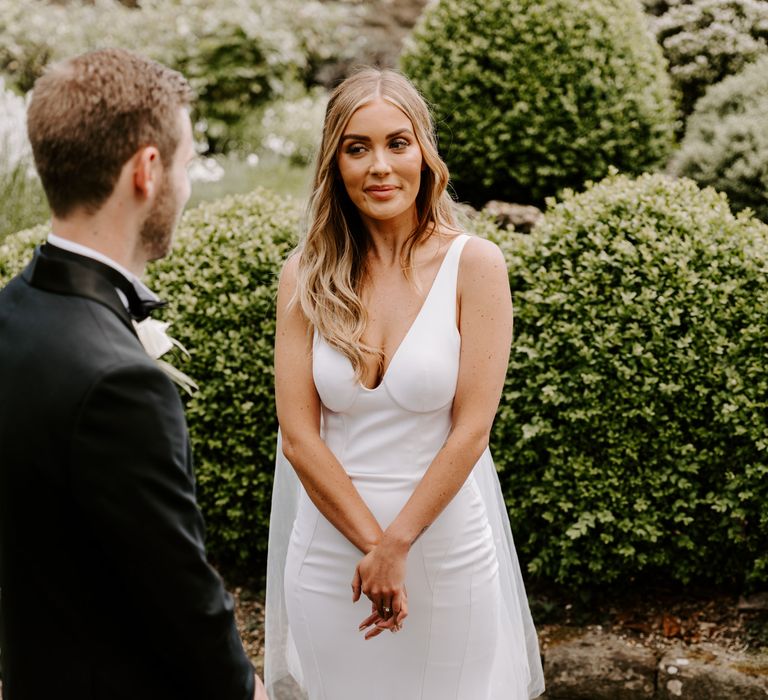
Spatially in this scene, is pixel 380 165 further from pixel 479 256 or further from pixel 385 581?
pixel 385 581

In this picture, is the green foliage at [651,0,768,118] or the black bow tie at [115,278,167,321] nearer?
the black bow tie at [115,278,167,321]

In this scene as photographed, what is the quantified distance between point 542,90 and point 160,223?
5.05 metres

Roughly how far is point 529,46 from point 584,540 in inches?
142

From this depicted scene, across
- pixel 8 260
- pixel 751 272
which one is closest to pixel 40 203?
pixel 8 260

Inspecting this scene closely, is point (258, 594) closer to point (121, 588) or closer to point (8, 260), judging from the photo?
point (8, 260)

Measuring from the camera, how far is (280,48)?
1130 cm

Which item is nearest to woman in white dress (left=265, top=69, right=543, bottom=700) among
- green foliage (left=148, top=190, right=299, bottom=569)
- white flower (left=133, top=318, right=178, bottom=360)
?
white flower (left=133, top=318, right=178, bottom=360)

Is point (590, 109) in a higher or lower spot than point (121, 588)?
higher

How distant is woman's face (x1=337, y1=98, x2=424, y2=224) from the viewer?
110 inches

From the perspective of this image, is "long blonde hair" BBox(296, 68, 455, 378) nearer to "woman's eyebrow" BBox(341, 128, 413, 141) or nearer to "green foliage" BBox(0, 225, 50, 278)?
"woman's eyebrow" BBox(341, 128, 413, 141)

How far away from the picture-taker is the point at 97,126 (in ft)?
5.29

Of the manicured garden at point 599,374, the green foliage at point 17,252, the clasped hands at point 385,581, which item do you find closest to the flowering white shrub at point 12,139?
the green foliage at point 17,252

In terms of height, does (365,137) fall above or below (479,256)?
above

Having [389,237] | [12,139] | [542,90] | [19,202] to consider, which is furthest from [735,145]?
[12,139]
